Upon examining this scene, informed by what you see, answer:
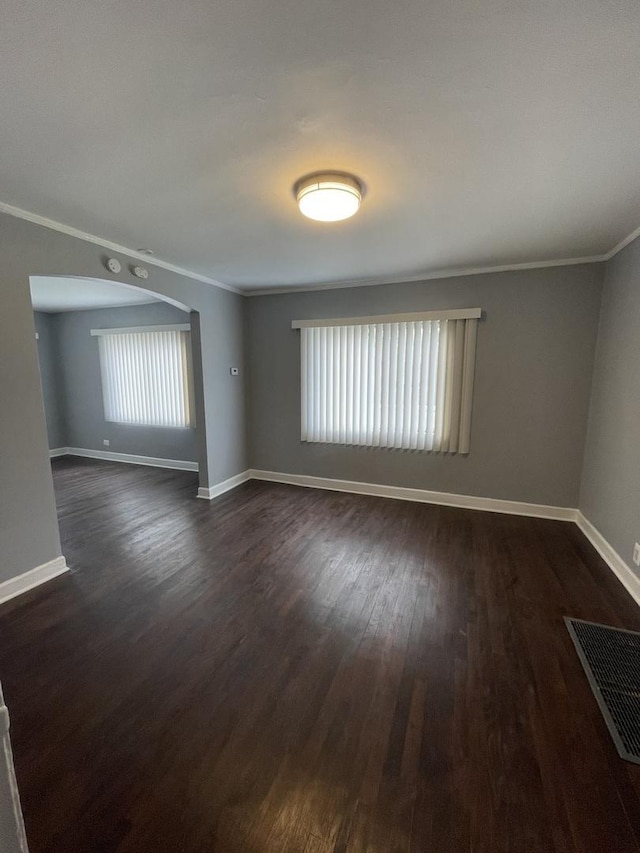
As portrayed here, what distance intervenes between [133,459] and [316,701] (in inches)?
212

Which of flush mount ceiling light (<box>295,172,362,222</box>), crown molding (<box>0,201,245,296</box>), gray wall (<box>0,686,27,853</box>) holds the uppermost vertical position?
crown molding (<box>0,201,245,296</box>)

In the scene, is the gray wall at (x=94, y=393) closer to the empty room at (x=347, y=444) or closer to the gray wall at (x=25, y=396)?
the empty room at (x=347, y=444)

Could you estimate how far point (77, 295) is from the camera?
4.77 m

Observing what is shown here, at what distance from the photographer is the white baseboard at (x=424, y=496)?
364 centimetres

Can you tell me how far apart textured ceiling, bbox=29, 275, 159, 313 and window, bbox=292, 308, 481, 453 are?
211 centimetres

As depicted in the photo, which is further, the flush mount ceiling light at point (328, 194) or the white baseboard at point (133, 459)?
the white baseboard at point (133, 459)

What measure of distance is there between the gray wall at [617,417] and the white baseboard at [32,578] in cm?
411

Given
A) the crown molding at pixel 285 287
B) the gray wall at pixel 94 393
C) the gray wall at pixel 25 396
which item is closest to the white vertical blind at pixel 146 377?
the gray wall at pixel 94 393

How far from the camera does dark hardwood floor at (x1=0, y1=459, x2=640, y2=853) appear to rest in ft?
3.86

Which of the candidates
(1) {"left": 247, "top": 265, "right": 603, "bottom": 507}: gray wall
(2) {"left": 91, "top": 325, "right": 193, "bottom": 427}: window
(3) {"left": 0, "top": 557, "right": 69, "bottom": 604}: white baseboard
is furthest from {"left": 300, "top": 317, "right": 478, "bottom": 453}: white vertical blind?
(3) {"left": 0, "top": 557, "right": 69, "bottom": 604}: white baseboard

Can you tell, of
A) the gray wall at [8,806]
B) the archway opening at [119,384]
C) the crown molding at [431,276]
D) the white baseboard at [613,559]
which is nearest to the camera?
the gray wall at [8,806]

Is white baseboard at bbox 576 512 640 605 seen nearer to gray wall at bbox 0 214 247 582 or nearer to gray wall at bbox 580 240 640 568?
gray wall at bbox 580 240 640 568

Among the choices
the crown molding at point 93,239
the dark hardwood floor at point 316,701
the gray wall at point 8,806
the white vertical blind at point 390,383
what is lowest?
the dark hardwood floor at point 316,701

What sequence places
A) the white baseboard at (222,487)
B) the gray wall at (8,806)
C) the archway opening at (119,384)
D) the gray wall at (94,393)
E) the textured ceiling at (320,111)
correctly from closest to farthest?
the gray wall at (8,806) < the textured ceiling at (320,111) < the white baseboard at (222,487) < the archway opening at (119,384) < the gray wall at (94,393)
